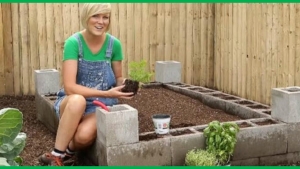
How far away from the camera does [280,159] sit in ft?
15.4

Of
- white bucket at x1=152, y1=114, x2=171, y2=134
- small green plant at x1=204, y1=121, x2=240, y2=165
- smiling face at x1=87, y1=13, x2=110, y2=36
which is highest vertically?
smiling face at x1=87, y1=13, x2=110, y2=36

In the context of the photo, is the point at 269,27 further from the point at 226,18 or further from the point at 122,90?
the point at 122,90

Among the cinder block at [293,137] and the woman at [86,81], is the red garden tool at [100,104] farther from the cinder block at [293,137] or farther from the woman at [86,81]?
the cinder block at [293,137]

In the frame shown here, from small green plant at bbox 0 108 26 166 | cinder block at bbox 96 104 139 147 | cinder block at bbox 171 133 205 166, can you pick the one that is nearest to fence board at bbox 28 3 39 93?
cinder block at bbox 96 104 139 147

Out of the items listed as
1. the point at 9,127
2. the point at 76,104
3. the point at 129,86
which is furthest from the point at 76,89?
the point at 9,127

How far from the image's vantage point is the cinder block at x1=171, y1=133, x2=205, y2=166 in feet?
14.2

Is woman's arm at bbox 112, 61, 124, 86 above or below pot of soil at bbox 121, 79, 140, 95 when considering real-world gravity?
above

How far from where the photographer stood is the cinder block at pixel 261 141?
14.9ft

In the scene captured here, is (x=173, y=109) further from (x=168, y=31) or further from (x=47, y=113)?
(x=168, y=31)

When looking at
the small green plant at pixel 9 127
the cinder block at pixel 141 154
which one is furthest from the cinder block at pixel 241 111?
the small green plant at pixel 9 127

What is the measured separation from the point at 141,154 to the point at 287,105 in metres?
1.36

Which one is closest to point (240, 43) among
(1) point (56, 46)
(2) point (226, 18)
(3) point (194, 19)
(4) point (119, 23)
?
(2) point (226, 18)

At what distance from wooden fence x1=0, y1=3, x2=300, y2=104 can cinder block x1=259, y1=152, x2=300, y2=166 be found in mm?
1435

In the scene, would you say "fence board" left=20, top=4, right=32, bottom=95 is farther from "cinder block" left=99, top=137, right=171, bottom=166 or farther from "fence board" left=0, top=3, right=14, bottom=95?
"cinder block" left=99, top=137, right=171, bottom=166
